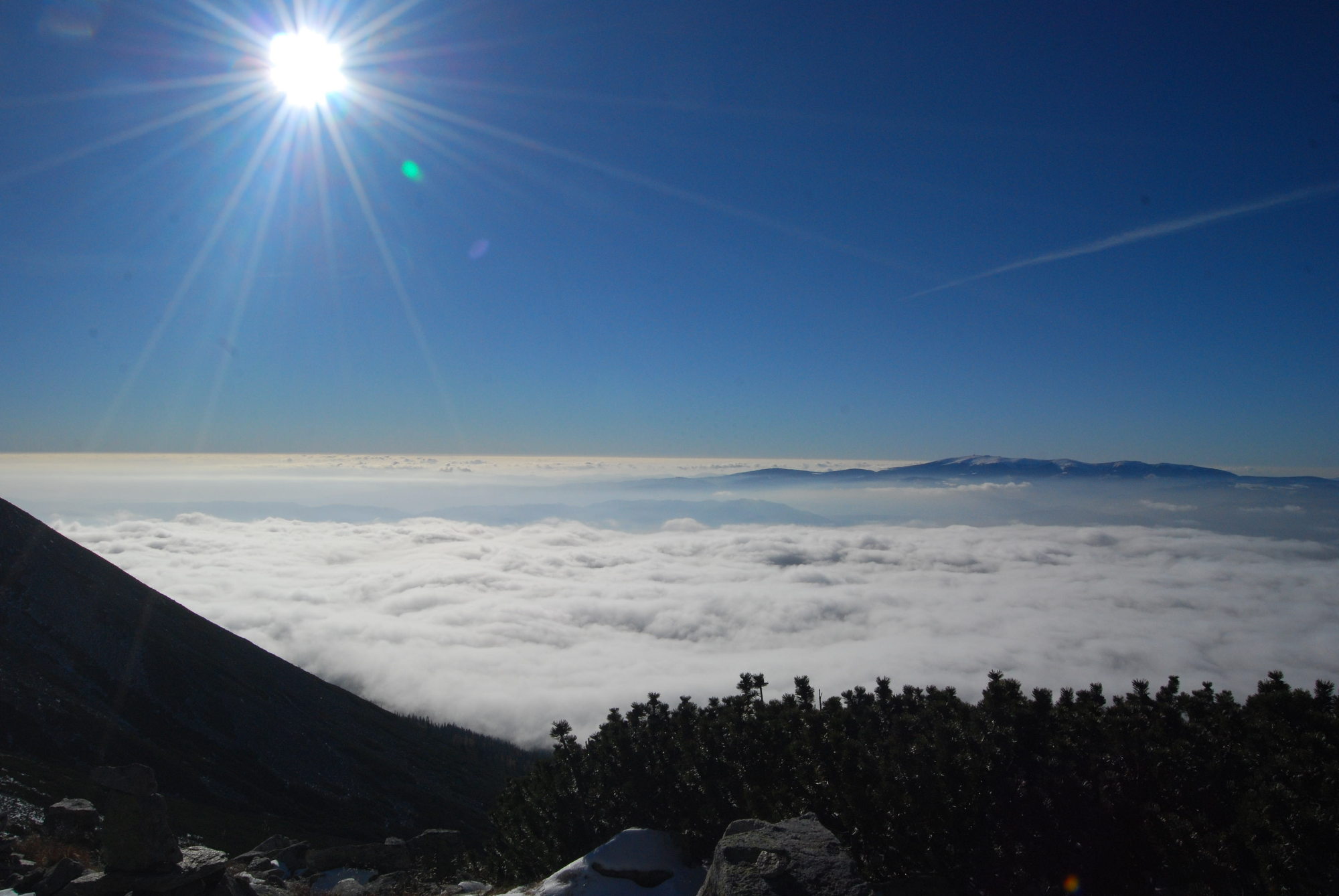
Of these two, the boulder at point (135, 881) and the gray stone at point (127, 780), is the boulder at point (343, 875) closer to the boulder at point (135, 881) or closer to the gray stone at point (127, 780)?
the gray stone at point (127, 780)

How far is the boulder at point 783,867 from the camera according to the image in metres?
12.3

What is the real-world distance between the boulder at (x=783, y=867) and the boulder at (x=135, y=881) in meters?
16.5

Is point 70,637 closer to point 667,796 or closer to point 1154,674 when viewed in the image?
point 667,796

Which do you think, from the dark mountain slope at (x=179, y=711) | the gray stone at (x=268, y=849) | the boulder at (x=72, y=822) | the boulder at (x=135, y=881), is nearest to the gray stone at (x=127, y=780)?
the boulder at (x=135, y=881)

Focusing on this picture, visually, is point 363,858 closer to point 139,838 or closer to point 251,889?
point 251,889

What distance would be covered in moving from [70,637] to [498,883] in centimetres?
11268

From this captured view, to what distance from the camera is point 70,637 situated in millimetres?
104375

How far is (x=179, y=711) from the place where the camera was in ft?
346

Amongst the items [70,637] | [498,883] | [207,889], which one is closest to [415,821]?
[70,637]

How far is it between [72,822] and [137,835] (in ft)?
97.2

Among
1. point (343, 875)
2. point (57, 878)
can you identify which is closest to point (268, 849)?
point (343, 875)

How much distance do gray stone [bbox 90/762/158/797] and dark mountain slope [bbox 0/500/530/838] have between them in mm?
80361

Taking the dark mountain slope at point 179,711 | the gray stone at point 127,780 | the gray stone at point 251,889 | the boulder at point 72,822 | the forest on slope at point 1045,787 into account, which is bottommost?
the dark mountain slope at point 179,711

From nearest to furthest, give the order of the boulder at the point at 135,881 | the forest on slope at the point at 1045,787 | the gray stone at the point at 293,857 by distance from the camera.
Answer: the forest on slope at the point at 1045,787, the boulder at the point at 135,881, the gray stone at the point at 293,857
